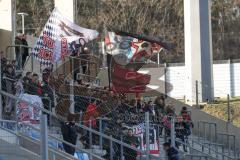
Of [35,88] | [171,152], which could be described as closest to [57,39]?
[35,88]

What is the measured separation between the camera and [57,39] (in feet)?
56.8

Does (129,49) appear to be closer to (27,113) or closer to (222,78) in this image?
(27,113)

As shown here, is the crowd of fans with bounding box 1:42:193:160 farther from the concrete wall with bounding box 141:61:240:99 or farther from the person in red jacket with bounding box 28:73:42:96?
the concrete wall with bounding box 141:61:240:99

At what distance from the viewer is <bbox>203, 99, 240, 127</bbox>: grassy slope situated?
93.9 ft

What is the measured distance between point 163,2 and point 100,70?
28094 millimetres

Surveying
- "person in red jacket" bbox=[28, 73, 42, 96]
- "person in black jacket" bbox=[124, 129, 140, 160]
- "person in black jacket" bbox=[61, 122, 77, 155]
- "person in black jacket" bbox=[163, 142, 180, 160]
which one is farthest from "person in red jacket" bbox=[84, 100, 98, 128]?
"person in black jacket" bbox=[163, 142, 180, 160]

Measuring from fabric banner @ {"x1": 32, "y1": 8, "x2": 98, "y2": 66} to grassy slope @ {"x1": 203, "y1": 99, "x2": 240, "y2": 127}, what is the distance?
10895 millimetres

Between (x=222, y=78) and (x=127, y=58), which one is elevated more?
(x=127, y=58)

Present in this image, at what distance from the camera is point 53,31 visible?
700 inches

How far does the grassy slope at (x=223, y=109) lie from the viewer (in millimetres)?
28625

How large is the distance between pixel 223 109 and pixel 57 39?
13699 mm

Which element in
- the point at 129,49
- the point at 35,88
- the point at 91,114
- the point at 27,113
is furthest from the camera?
the point at 129,49

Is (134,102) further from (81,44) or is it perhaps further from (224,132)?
(224,132)

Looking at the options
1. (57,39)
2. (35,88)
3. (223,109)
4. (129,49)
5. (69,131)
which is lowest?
(223,109)
